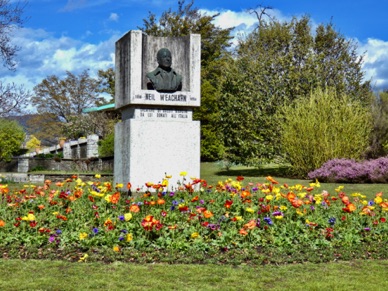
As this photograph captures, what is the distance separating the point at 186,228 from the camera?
719 cm

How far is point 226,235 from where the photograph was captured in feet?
22.5

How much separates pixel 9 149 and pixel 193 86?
25563mm

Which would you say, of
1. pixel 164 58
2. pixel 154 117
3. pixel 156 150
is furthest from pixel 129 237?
pixel 164 58

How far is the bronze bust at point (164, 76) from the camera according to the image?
10.9 m

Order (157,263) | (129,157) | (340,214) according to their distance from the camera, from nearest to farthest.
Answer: (157,263)
(340,214)
(129,157)

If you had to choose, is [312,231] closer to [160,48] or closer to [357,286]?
[357,286]

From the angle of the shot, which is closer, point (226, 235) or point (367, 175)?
point (226, 235)

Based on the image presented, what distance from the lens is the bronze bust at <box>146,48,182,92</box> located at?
1091 centimetres

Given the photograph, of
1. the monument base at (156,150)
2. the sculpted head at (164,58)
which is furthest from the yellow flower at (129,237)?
the sculpted head at (164,58)

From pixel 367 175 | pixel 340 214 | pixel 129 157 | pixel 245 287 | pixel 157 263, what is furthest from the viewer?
pixel 367 175

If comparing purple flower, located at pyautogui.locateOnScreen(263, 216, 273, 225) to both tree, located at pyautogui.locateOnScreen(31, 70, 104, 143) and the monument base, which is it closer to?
the monument base

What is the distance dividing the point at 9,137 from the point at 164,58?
26.3m

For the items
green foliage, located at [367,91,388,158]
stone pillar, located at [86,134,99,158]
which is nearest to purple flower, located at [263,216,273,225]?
green foliage, located at [367,91,388,158]

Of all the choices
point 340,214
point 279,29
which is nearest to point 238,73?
point 279,29
